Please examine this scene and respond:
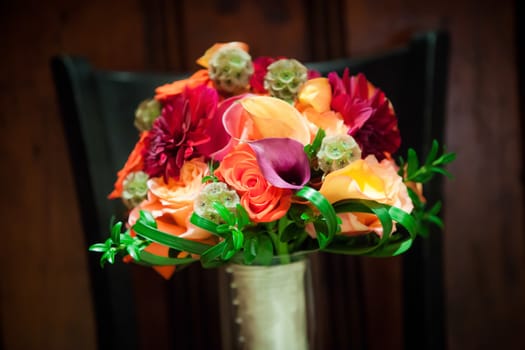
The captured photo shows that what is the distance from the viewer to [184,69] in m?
0.96

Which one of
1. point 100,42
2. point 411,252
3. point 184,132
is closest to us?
point 184,132

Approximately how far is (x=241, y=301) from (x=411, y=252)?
0.39 meters

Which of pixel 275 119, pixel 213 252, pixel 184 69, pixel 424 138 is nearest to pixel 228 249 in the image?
pixel 213 252

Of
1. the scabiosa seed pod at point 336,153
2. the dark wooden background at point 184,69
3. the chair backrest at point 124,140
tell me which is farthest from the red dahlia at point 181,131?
the dark wooden background at point 184,69

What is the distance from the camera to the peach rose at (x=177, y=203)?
431 millimetres

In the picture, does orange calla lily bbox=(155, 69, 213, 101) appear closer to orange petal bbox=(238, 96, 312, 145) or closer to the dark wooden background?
orange petal bbox=(238, 96, 312, 145)

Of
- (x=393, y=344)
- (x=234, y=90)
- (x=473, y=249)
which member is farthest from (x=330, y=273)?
(x=234, y=90)

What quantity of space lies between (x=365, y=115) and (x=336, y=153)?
0.21 ft

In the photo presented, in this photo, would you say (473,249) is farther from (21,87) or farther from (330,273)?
(21,87)

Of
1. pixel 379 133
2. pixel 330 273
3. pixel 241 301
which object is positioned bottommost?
pixel 330 273

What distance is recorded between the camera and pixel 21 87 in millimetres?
954

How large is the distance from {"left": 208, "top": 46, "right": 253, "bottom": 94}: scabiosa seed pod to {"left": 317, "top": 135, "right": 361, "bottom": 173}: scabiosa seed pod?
0.38 feet

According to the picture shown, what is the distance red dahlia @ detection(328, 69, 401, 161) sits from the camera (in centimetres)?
45

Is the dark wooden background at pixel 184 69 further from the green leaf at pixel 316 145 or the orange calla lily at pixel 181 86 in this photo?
the green leaf at pixel 316 145
